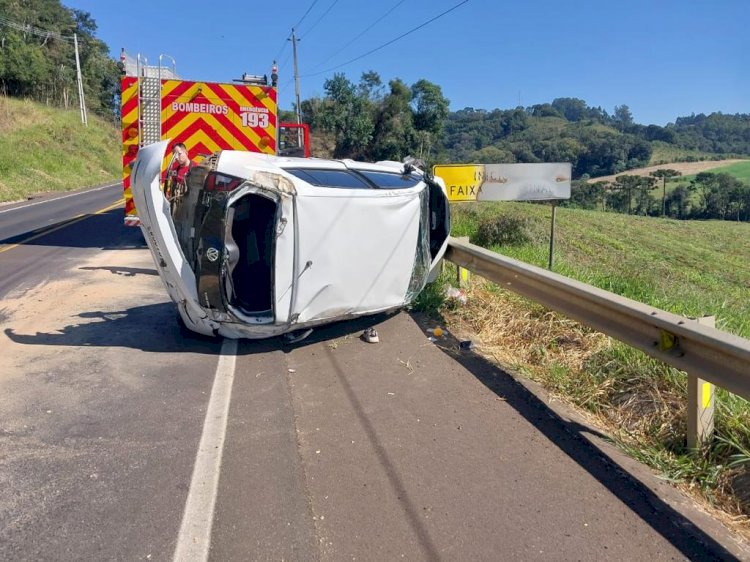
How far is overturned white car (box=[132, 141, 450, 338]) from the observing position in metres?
5.17

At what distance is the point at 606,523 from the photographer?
311cm

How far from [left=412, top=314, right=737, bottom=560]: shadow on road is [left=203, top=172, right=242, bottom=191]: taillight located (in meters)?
2.43

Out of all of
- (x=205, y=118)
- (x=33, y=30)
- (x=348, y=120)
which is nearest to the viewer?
(x=205, y=118)

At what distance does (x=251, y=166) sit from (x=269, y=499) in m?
2.88

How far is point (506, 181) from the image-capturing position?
25.5 feet

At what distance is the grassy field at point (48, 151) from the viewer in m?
30.5

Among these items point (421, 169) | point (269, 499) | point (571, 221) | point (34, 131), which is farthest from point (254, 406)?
point (34, 131)

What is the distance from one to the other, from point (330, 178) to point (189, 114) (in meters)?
5.70

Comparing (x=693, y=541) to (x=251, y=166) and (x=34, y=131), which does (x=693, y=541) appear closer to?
(x=251, y=166)

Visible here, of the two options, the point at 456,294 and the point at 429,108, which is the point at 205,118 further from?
the point at 429,108

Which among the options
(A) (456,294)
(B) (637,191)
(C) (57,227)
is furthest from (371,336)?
(B) (637,191)

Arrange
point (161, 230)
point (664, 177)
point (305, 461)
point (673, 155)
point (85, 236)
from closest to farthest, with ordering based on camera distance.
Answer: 1. point (305, 461)
2. point (161, 230)
3. point (85, 236)
4. point (664, 177)
5. point (673, 155)

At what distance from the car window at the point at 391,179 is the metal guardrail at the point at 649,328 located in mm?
1256

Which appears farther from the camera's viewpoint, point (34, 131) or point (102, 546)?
point (34, 131)
